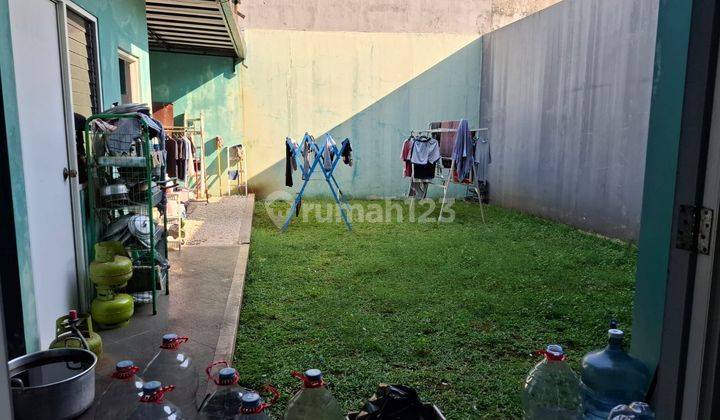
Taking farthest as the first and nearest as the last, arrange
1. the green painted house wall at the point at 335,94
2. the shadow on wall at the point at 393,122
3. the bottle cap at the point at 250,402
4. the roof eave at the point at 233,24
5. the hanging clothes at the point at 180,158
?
the shadow on wall at the point at 393,122 → the green painted house wall at the point at 335,94 → the hanging clothes at the point at 180,158 → the roof eave at the point at 233,24 → the bottle cap at the point at 250,402

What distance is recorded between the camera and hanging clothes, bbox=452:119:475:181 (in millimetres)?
6762

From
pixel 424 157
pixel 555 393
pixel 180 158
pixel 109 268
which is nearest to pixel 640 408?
pixel 555 393

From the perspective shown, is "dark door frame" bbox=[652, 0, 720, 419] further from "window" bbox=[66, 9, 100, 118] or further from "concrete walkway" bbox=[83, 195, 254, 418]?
"window" bbox=[66, 9, 100, 118]

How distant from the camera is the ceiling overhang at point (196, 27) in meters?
5.98

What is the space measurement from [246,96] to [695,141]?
8875 mm

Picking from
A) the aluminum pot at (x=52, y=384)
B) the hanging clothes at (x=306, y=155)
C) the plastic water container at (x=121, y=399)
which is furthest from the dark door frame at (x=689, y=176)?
the hanging clothes at (x=306, y=155)

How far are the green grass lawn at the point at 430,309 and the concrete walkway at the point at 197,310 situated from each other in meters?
0.14

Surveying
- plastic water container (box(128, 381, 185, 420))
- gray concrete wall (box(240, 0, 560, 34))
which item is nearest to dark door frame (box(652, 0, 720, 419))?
plastic water container (box(128, 381, 185, 420))

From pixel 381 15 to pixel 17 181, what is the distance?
374 inches

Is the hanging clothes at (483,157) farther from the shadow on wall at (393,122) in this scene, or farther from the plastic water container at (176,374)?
the plastic water container at (176,374)

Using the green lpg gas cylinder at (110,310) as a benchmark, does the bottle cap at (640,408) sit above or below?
above

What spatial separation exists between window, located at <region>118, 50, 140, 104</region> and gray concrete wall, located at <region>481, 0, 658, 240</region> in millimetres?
5456

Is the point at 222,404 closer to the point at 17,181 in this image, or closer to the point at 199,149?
the point at 17,181

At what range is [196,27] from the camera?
7.17 meters
